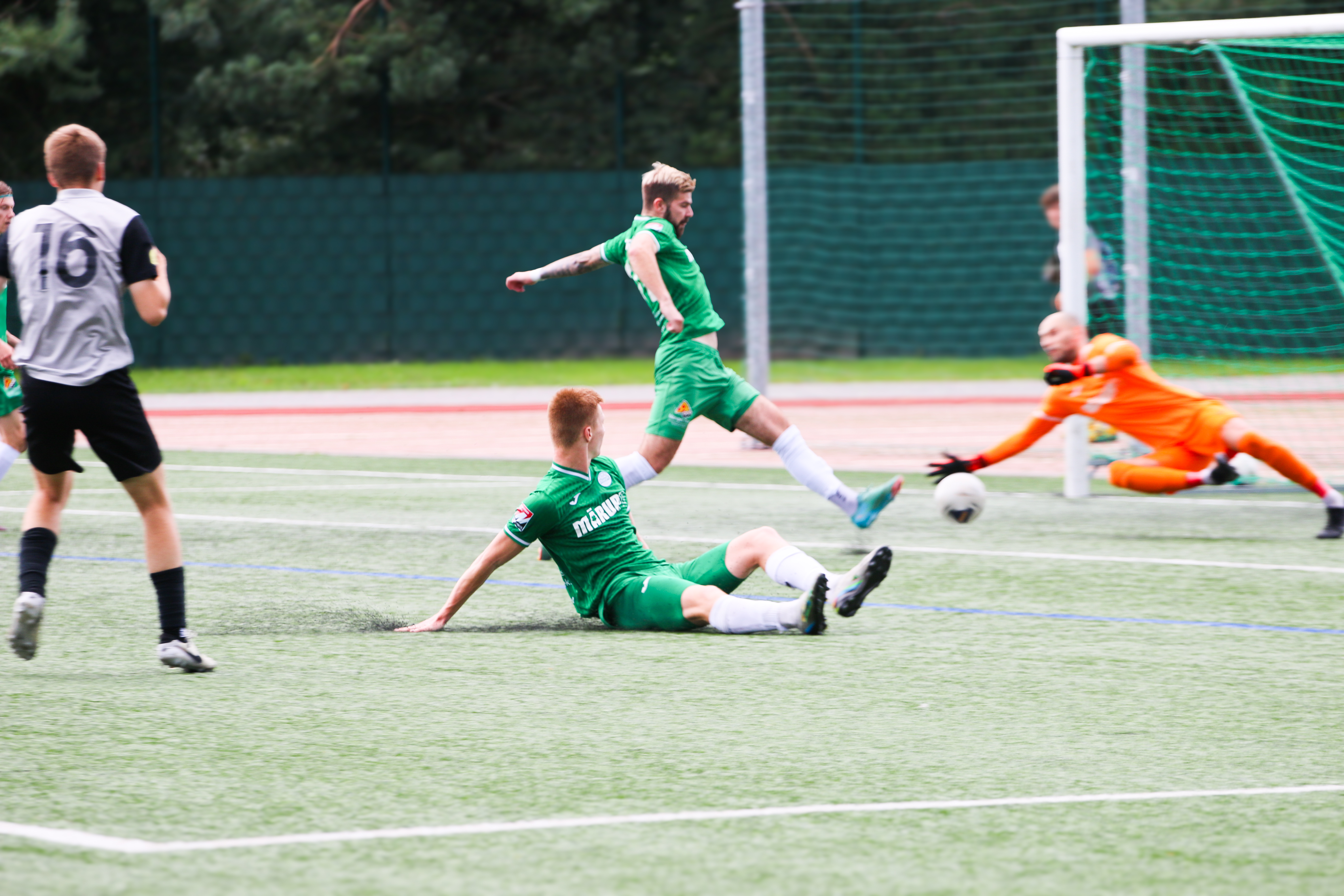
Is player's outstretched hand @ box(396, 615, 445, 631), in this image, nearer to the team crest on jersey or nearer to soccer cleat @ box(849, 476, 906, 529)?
the team crest on jersey

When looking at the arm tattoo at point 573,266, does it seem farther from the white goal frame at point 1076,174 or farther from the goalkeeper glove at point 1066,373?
the white goal frame at point 1076,174

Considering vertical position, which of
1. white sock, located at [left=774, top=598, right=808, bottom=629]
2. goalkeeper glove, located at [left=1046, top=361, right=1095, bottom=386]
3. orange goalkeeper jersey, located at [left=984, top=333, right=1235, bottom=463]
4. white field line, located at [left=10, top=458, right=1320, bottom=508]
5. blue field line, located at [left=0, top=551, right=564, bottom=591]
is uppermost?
goalkeeper glove, located at [left=1046, top=361, right=1095, bottom=386]

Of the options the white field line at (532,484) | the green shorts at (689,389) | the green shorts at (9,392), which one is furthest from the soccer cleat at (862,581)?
the white field line at (532,484)

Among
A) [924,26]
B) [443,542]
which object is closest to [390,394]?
[924,26]

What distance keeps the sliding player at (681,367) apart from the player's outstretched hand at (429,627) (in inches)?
73.2

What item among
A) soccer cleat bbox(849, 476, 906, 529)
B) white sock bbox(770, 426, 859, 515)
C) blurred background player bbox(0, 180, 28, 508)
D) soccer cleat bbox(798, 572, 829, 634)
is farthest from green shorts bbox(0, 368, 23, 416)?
soccer cleat bbox(798, 572, 829, 634)

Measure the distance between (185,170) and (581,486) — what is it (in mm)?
21238

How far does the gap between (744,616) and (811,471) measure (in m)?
2.10

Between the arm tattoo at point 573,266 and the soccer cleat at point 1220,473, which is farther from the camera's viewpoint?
the soccer cleat at point 1220,473

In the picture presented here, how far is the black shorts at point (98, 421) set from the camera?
553 cm

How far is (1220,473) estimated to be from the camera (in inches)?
360

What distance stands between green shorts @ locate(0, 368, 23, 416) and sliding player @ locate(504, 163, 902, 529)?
9.03 ft

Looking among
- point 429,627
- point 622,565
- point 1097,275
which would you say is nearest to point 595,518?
point 622,565

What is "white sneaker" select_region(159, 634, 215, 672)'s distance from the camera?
5680mm
